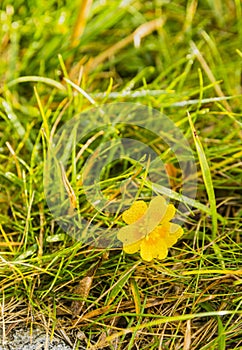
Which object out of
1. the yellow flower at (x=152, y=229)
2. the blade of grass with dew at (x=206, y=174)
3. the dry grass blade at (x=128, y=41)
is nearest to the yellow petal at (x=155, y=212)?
the yellow flower at (x=152, y=229)

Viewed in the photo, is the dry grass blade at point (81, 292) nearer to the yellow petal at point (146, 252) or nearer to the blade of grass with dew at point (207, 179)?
the yellow petal at point (146, 252)

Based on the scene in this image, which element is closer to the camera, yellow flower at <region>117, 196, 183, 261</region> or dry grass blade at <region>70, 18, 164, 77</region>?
yellow flower at <region>117, 196, 183, 261</region>

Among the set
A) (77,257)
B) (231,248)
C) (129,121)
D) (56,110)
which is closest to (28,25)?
(56,110)

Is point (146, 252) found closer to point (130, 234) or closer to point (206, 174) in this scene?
point (130, 234)

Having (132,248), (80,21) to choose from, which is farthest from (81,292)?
(80,21)

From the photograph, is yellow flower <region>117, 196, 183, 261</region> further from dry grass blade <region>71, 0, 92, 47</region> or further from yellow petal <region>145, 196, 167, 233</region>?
dry grass blade <region>71, 0, 92, 47</region>

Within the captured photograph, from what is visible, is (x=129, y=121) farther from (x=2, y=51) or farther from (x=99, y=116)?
(x=2, y=51)

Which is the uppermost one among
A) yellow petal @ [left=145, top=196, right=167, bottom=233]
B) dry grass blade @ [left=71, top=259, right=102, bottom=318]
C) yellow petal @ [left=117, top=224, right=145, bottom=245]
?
yellow petal @ [left=145, top=196, right=167, bottom=233]

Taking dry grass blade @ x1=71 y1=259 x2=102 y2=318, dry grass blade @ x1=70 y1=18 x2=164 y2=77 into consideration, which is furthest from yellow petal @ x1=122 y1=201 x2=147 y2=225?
dry grass blade @ x1=70 y1=18 x2=164 y2=77

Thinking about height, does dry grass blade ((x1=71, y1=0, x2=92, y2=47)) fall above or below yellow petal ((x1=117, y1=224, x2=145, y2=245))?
above
